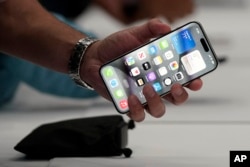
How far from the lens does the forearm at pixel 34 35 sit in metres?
1.04

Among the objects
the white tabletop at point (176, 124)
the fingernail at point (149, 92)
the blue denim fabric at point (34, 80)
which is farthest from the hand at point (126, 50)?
the blue denim fabric at point (34, 80)

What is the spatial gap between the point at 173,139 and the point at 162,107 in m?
0.27

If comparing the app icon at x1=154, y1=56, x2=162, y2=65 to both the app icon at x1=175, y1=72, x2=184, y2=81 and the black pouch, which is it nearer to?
the app icon at x1=175, y1=72, x2=184, y2=81

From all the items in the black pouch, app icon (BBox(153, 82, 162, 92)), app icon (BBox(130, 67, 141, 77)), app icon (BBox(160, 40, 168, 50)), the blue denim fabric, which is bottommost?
the black pouch

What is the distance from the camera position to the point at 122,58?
94cm

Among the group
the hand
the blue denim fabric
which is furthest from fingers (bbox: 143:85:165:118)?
the blue denim fabric

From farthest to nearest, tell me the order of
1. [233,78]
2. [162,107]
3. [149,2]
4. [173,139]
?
[149,2], [233,78], [173,139], [162,107]

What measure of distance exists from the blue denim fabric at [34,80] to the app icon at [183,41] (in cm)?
55

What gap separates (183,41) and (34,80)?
0.61 metres

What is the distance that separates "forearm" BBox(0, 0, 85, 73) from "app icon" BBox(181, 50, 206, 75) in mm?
179

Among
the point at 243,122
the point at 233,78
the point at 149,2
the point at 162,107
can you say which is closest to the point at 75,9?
the point at 149,2

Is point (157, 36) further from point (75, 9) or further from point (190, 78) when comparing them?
point (75, 9)

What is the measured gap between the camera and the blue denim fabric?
1456 millimetres

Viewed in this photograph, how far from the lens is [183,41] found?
94cm
